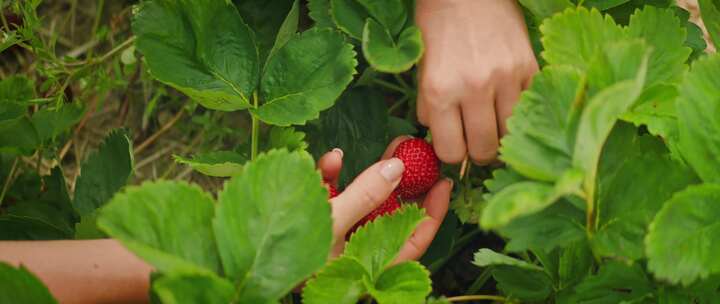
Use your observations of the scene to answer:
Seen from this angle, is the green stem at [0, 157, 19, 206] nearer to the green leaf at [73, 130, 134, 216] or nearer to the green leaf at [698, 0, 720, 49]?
the green leaf at [73, 130, 134, 216]

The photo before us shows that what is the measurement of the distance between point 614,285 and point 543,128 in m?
0.17

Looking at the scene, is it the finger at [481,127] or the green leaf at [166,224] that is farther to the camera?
the finger at [481,127]

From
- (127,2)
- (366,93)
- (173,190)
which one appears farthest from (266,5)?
(173,190)

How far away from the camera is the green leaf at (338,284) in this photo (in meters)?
0.58

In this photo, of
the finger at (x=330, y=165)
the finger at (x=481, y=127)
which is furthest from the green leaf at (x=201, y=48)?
the finger at (x=481, y=127)

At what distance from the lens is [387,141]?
927 mm

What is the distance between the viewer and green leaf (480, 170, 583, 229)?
424mm

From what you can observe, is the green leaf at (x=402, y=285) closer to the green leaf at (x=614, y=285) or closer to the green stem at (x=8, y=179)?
the green leaf at (x=614, y=285)

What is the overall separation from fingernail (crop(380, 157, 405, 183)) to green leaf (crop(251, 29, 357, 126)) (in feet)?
0.28

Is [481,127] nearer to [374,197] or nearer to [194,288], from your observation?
[374,197]

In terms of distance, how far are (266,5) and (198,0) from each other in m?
0.25

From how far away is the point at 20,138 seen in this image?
911 mm

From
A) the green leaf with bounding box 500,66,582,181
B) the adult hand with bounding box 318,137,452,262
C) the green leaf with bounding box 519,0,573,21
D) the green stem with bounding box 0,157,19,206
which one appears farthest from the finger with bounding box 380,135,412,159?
the green stem with bounding box 0,157,19,206

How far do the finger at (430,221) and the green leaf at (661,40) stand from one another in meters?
0.25
